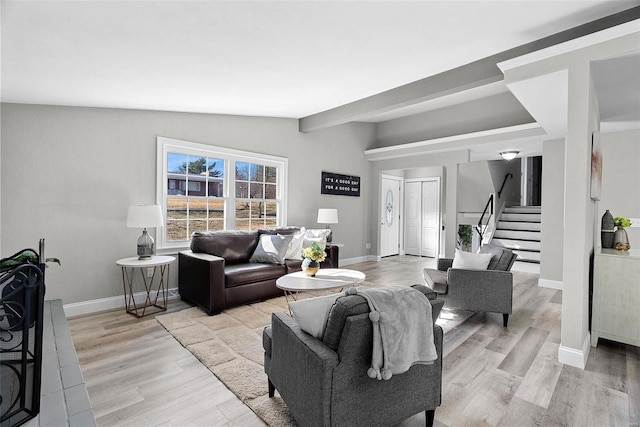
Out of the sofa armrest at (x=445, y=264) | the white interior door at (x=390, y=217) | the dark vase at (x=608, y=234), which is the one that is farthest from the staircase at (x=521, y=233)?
the dark vase at (x=608, y=234)

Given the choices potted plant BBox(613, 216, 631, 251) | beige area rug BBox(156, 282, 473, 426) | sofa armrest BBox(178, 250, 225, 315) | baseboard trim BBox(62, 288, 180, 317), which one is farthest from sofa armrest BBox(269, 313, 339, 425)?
potted plant BBox(613, 216, 631, 251)

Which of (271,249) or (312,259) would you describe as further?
(271,249)

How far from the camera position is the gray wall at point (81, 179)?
10.3 ft

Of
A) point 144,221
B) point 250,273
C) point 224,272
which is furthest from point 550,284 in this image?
point 144,221

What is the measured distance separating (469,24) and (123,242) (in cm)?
414

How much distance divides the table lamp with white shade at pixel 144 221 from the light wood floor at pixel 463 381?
29.7 inches

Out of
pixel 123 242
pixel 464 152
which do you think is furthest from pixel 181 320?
pixel 464 152

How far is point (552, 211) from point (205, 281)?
5.13 meters

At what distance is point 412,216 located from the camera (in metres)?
8.44

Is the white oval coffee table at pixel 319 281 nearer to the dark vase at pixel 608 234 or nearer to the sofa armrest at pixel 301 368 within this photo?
the sofa armrest at pixel 301 368

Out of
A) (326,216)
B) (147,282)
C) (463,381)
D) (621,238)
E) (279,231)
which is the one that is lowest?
(463,381)

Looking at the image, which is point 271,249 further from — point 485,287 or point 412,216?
point 412,216

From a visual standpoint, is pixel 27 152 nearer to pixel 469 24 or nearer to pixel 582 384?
pixel 469 24

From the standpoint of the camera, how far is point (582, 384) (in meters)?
2.24
